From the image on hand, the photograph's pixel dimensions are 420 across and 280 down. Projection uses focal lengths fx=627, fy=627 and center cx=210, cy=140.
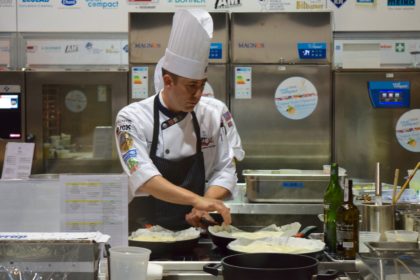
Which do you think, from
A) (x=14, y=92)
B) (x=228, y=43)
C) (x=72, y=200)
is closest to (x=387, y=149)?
(x=228, y=43)

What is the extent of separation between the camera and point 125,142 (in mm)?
2906

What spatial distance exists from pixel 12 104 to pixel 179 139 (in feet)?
6.79

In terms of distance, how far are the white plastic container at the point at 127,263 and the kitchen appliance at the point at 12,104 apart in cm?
327

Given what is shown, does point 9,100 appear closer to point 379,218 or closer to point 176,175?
point 176,175

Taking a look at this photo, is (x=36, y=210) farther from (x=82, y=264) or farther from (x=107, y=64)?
(x=107, y=64)

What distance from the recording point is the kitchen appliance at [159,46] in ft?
14.7

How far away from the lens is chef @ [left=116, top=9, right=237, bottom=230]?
9.32 ft

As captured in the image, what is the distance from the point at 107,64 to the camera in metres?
5.03

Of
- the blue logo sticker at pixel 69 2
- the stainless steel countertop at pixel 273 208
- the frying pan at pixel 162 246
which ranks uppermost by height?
the blue logo sticker at pixel 69 2

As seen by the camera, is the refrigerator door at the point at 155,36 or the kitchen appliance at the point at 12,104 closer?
the refrigerator door at the point at 155,36

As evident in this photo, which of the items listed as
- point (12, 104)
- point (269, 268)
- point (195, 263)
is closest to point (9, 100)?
point (12, 104)

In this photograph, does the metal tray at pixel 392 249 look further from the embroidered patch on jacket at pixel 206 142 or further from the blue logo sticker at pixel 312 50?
the blue logo sticker at pixel 312 50

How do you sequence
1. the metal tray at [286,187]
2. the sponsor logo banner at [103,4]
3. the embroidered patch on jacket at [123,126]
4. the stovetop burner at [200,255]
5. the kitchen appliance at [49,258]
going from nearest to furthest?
the kitchen appliance at [49,258] < the stovetop burner at [200,255] < the embroidered patch on jacket at [123,126] < the metal tray at [286,187] < the sponsor logo banner at [103,4]

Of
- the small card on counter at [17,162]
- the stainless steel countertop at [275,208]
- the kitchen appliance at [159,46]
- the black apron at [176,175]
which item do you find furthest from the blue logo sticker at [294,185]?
the small card on counter at [17,162]
